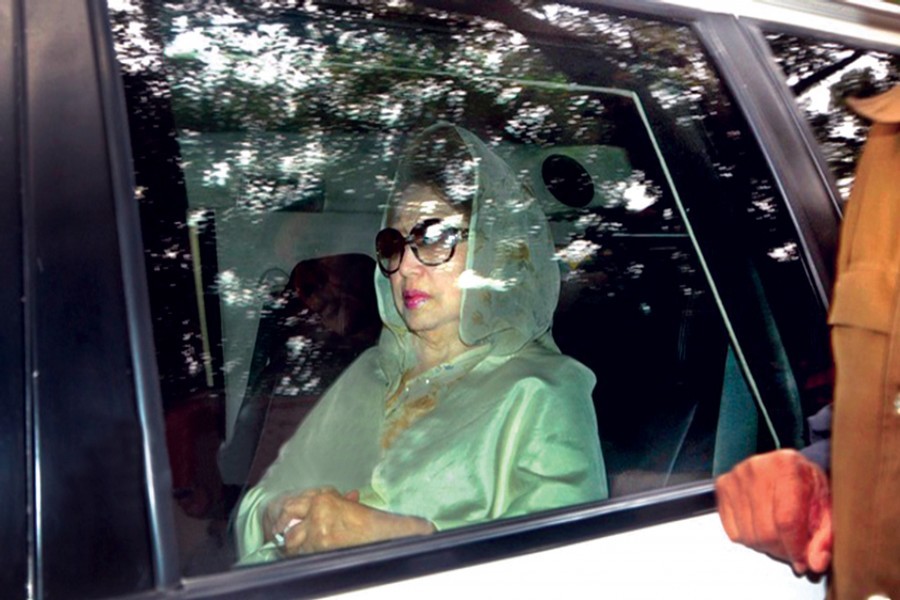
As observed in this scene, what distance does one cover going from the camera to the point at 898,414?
1.32 m

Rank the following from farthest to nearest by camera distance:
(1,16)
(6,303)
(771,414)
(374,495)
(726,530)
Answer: (771,414)
(374,495)
(726,530)
(1,16)
(6,303)

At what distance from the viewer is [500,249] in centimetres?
214

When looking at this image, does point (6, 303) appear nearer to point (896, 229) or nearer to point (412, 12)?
point (412, 12)

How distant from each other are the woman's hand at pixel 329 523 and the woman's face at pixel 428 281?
0.59 m

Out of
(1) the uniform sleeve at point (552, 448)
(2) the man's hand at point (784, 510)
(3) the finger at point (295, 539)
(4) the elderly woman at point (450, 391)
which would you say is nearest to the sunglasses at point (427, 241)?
(4) the elderly woman at point (450, 391)

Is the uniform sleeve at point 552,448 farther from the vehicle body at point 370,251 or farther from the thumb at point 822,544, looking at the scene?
the thumb at point 822,544

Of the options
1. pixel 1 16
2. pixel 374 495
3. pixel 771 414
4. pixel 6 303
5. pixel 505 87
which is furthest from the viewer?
pixel 505 87

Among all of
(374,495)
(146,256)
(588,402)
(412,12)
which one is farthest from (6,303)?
(588,402)

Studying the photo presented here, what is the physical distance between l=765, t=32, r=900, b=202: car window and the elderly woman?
53 centimetres

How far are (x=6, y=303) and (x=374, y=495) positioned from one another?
740 mm

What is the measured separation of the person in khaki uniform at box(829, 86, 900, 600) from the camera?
133cm

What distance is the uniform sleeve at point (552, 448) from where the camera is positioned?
5.55ft

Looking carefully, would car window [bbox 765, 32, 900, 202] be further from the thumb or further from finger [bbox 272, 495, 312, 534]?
finger [bbox 272, 495, 312, 534]

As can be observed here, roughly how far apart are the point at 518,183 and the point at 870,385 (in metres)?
0.95
